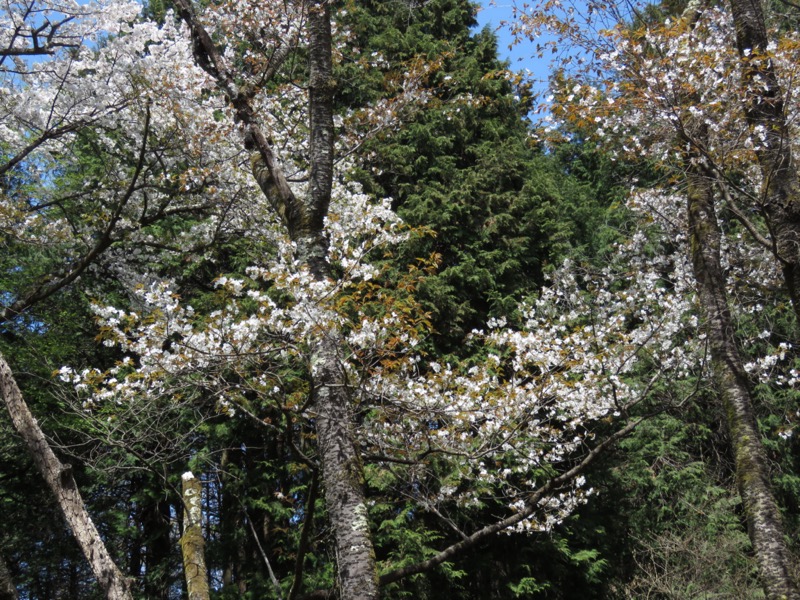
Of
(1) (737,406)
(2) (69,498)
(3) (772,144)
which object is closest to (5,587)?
(2) (69,498)

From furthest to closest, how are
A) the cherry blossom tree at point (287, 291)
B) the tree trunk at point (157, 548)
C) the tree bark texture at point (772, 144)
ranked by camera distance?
the tree trunk at point (157, 548) < the tree bark texture at point (772, 144) < the cherry blossom tree at point (287, 291)

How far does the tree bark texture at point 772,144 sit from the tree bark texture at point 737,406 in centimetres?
42

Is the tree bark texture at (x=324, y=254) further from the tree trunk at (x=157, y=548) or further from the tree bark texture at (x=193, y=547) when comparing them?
the tree trunk at (x=157, y=548)

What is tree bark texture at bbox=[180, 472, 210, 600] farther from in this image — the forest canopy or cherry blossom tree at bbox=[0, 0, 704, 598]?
cherry blossom tree at bbox=[0, 0, 704, 598]

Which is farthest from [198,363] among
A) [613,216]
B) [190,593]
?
[613,216]

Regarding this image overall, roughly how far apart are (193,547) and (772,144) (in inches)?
176

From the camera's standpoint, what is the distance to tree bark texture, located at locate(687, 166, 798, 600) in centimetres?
410

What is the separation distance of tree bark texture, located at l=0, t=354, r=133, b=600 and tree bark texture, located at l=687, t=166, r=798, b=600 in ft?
12.3

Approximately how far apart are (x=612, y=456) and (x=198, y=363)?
8793 mm

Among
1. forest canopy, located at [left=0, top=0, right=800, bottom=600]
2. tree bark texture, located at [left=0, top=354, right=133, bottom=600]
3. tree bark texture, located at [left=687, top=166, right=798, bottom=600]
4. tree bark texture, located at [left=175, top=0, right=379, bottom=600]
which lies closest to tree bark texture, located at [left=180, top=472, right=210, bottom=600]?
forest canopy, located at [left=0, top=0, right=800, bottom=600]

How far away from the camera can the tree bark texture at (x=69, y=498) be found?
343 cm

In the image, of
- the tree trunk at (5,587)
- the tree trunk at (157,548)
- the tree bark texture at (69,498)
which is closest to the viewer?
the tree bark texture at (69,498)

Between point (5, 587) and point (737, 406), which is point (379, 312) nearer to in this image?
point (737, 406)

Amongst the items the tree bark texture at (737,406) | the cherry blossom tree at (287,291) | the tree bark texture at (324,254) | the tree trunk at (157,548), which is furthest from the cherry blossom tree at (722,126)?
the tree trunk at (157,548)
